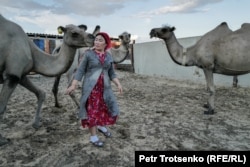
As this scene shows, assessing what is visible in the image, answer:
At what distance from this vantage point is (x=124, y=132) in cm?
512

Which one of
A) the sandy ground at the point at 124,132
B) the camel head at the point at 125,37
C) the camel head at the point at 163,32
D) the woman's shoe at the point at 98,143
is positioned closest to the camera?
the sandy ground at the point at 124,132

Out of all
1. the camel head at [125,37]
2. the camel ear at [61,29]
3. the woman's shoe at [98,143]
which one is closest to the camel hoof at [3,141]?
the woman's shoe at [98,143]

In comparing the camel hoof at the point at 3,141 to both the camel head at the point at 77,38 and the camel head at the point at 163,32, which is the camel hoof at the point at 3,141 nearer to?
the camel head at the point at 77,38

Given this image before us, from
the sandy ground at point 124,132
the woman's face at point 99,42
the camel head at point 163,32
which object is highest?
the camel head at point 163,32

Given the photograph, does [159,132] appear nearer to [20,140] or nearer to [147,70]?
[20,140]

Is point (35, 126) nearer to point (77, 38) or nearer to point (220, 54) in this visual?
point (77, 38)

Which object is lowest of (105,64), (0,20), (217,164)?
(217,164)

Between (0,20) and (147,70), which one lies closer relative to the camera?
(0,20)

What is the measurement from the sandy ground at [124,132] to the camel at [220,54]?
2.49ft

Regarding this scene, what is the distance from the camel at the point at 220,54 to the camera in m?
6.69

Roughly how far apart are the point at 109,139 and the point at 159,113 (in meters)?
2.18

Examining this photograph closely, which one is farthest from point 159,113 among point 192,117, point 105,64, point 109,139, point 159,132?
point 105,64

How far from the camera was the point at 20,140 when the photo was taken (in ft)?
15.2

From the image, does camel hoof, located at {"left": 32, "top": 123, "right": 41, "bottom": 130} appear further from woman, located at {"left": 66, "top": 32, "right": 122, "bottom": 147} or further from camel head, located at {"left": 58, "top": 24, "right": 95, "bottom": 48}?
camel head, located at {"left": 58, "top": 24, "right": 95, "bottom": 48}
